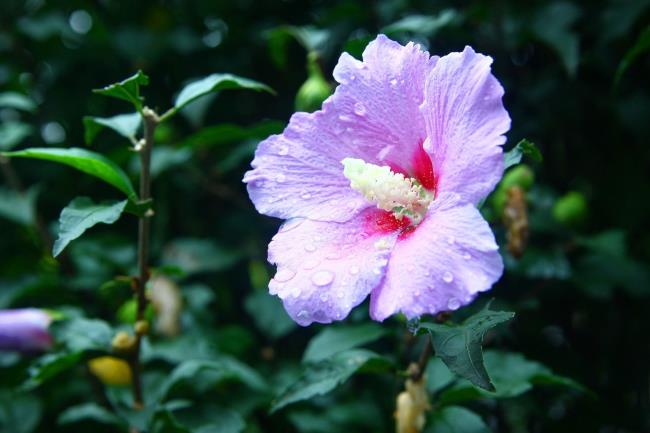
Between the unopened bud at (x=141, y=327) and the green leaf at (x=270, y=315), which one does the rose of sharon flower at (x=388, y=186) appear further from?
the green leaf at (x=270, y=315)

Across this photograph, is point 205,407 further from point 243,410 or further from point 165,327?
point 165,327

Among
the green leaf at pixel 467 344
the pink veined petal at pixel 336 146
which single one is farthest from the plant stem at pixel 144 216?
the green leaf at pixel 467 344

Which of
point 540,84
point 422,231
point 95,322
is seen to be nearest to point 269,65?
point 540,84

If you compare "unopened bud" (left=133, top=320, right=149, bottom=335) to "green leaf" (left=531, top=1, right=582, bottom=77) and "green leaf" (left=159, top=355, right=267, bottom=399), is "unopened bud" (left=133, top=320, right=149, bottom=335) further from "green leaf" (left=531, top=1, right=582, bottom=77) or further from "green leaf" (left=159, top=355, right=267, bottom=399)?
"green leaf" (left=531, top=1, right=582, bottom=77)

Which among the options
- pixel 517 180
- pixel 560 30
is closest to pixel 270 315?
pixel 517 180

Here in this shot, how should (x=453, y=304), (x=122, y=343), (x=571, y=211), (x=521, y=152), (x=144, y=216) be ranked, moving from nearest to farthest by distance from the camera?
(x=453, y=304)
(x=521, y=152)
(x=144, y=216)
(x=122, y=343)
(x=571, y=211)

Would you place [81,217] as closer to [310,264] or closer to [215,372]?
[310,264]

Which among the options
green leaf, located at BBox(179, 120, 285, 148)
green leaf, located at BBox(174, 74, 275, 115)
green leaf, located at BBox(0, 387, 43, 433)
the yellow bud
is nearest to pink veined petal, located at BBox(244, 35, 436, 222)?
green leaf, located at BBox(174, 74, 275, 115)
